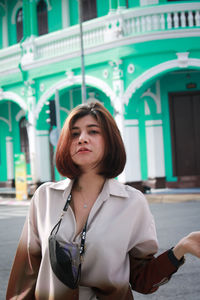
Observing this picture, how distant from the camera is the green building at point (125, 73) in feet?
40.8

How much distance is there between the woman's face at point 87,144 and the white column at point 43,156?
530 inches

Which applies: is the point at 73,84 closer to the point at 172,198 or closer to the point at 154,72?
the point at 154,72

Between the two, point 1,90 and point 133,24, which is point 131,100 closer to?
point 133,24

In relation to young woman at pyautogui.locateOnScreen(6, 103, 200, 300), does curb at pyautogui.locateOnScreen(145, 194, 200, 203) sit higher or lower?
lower

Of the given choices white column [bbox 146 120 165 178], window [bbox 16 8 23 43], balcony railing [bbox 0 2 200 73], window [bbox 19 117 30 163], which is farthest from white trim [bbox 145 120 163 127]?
window [bbox 16 8 23 43]

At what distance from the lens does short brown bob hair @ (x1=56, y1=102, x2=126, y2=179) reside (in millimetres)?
1997

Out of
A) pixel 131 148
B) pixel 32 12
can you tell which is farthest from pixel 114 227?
pixel 32 12

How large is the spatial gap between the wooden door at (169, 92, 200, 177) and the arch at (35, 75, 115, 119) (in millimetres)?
2475

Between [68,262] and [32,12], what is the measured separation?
14743 millimetres

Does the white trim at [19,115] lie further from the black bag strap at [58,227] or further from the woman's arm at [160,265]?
the woman's arm at [160,265]

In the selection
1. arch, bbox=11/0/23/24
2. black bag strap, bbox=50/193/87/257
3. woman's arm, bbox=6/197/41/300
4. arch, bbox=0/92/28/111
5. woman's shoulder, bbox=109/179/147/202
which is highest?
arch, bbox=11/0/23/24

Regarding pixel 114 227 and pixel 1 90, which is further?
pixel 1 90

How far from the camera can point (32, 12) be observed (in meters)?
15.1

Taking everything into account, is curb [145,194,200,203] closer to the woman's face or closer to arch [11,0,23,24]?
the woman's face
